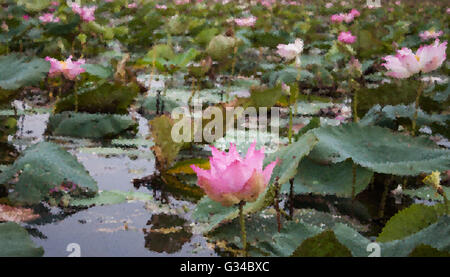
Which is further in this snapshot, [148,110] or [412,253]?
[148,110]

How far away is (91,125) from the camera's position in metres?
2.46

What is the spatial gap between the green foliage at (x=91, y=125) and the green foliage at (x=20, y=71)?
32 centimetres

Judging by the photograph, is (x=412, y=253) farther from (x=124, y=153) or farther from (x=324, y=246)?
(x=124, y=153)

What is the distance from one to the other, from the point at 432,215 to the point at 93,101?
185cm

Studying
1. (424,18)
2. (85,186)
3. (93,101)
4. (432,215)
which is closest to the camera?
(432,215)

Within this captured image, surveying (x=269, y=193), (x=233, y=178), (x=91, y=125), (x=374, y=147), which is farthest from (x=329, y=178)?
(x=91, y=125)

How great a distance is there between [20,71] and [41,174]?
2.64 feet

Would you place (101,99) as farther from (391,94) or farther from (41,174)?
(391,94)

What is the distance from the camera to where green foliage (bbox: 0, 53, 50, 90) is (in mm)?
2104

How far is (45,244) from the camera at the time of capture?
4.58ft

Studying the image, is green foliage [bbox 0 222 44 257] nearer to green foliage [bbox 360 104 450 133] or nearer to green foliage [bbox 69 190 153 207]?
green foliage [bbox 69 190 153 207]

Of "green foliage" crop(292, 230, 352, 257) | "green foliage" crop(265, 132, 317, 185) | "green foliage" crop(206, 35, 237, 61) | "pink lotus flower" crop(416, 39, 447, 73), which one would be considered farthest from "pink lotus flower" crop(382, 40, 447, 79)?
"green foliage" crop(206, 35, 237, 61)

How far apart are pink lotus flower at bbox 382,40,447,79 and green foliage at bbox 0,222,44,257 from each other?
4.10 feet
